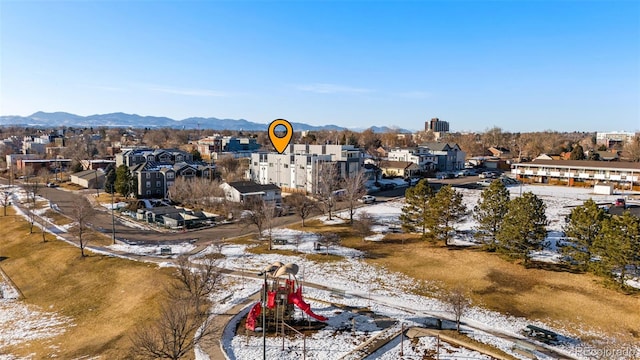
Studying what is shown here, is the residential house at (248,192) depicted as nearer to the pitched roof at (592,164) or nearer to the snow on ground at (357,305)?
the snow on ground at (357,305)

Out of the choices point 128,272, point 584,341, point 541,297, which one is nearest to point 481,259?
point 541,297

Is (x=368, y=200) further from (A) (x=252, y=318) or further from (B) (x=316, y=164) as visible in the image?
(A) (x=252, y=318)

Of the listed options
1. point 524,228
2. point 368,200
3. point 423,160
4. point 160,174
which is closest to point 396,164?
point 423,160

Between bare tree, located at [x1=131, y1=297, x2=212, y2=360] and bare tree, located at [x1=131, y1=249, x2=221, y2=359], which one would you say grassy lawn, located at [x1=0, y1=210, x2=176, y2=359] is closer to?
bare tree, located at [x1=131, y1=249, x2=221, y2=359]

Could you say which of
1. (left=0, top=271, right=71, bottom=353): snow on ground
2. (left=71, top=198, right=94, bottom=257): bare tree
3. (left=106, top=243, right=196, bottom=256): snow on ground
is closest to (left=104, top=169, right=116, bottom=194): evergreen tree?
(left=71, top=198, right=94, bottom=257): bare tree

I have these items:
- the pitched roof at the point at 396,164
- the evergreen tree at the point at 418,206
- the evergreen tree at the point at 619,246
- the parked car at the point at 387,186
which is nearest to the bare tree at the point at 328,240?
the evergreen tree at the point at 418,206

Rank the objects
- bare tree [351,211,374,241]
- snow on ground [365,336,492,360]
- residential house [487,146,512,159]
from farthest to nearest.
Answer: residential house [487,146,512,159], bare tree [351,211,374,241], snow on ground [365,336,492,360]
